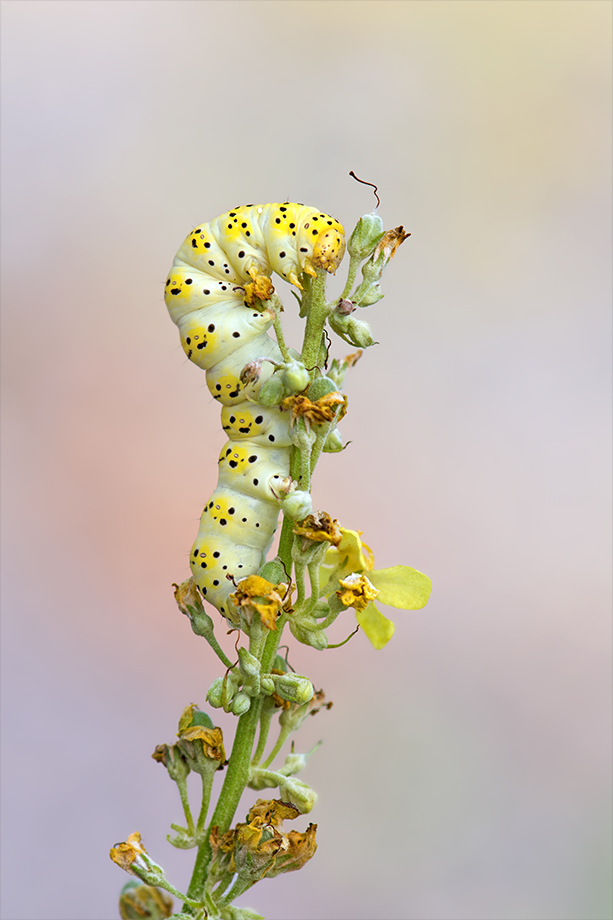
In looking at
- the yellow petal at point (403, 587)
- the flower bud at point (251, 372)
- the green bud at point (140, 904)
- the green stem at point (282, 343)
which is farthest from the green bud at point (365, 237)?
the green bud at point (140, 904)

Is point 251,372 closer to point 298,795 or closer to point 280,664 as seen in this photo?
point 280,664

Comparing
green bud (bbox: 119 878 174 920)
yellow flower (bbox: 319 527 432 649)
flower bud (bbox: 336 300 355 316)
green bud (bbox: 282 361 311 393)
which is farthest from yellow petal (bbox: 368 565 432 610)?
green bud (bbox: 119 878 174 920)

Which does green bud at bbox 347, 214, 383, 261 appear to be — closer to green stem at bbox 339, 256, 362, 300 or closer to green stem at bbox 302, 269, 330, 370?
green stem at bbox 339, 256, 362, 300

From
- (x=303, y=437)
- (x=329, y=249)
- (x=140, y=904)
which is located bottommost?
(x=140, y=904)

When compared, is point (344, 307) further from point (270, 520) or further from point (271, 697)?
point (271, 697)

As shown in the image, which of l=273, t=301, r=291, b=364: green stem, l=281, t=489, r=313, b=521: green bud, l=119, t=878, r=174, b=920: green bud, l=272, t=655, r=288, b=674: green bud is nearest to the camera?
l=281, t=489, r=313, b=521: green bud

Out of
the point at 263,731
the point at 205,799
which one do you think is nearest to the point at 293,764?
the point at 263,731

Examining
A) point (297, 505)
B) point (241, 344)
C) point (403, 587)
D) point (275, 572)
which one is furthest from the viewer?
point (241, 344)
